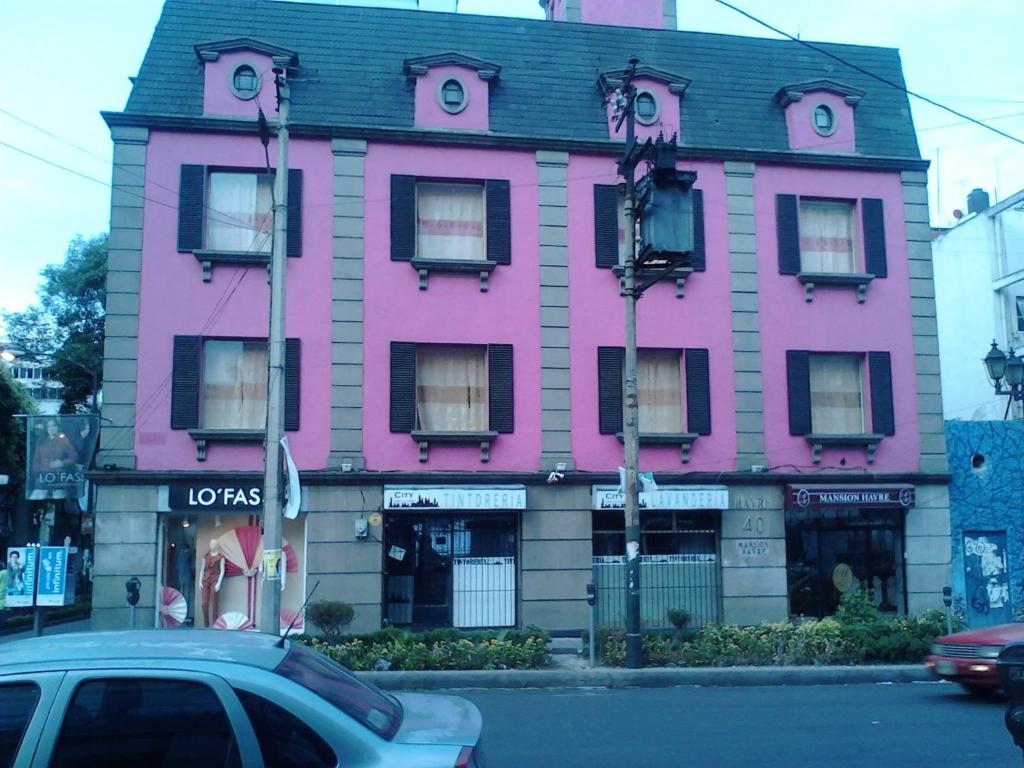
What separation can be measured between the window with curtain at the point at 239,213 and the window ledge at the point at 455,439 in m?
4.57

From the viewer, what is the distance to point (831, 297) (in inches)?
832

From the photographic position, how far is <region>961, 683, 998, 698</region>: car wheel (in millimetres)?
12547

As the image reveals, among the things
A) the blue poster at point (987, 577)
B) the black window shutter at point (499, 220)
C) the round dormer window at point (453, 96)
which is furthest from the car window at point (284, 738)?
the blue poster at point (987, 577)

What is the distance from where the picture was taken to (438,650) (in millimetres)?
15430

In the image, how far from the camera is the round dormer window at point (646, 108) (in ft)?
69.0

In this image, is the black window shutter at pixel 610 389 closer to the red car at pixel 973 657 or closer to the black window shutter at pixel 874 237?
the black window shutter at pixel 874 237

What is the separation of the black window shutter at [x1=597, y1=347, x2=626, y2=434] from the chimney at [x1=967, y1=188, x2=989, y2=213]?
22.7 m

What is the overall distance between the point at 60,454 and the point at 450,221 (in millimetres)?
8609

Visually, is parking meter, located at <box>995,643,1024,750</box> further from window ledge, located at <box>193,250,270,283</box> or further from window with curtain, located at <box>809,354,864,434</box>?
window ledge, located at <box>193,250,270,283</box>

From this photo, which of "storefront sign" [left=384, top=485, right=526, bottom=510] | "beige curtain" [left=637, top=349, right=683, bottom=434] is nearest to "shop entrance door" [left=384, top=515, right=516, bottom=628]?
"storefront sign" [left=384, top=485, right=526, bottom=510]

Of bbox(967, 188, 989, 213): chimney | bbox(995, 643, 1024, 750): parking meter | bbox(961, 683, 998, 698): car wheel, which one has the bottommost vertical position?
bbox(961, 683, 998, 698): car wheel

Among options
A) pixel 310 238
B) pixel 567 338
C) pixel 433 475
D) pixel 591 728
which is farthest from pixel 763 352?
pixel 591 728

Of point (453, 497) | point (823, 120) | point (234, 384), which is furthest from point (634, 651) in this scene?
point (823, 120)

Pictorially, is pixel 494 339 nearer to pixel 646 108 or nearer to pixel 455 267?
pixel 455 267
